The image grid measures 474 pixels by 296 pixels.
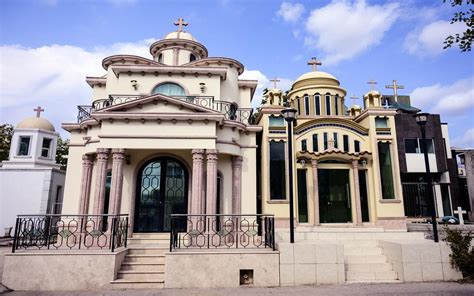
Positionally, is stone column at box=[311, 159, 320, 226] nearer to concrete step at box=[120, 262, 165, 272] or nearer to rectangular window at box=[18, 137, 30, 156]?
concrete step at box=[120, 262, 165, 272]

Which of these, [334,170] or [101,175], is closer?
[101,175]

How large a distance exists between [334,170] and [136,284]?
35.3 ft

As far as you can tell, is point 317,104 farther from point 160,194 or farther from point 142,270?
point 142,270

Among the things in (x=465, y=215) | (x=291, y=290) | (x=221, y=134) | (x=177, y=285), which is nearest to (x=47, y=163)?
(x=221, y=134)

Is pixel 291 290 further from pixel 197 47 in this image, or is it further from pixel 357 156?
pixel 197 47

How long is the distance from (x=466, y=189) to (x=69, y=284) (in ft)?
88.3

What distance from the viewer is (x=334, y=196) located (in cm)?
1530

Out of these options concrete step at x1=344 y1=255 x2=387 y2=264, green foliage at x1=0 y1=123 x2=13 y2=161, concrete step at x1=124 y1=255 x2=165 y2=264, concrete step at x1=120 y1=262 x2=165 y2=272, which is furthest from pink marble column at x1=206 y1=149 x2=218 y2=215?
green foliage at x1=0 y1=123 x2=13 y2=161

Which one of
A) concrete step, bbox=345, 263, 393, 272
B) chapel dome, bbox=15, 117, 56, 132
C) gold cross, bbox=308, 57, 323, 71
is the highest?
gold cross, bbox=308, 57, 323, 71

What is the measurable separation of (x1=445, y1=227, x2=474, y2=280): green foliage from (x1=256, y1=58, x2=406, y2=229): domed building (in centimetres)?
569

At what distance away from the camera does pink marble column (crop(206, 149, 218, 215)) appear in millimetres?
11742

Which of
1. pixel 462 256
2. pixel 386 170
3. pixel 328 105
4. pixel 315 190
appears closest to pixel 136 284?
pixel 462 256

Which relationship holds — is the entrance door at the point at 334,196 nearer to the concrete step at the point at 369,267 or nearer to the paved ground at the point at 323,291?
the concrete step at the point at 369,267

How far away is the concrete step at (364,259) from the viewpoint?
974cm
